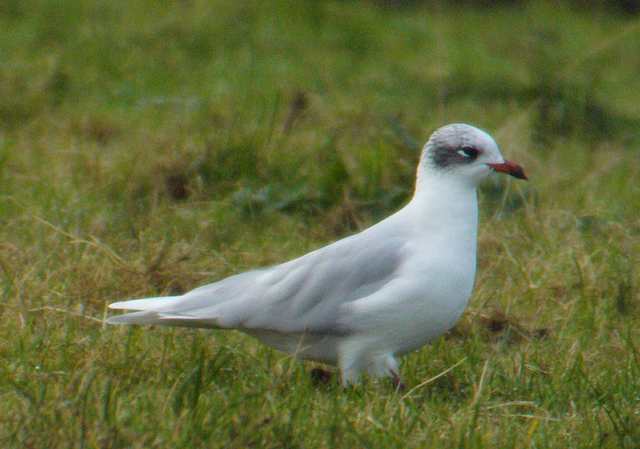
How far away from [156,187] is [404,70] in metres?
3.63

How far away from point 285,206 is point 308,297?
2.10 meters

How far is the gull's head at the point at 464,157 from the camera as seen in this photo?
4.33 m

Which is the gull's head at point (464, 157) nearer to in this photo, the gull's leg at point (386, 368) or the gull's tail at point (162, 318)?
the gull's leg at point (386, 368)

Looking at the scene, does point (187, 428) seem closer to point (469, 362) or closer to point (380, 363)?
point (380, 363)

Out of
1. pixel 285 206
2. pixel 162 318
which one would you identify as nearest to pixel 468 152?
pixel 162 318

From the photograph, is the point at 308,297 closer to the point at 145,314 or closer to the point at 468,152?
the point at 145,314

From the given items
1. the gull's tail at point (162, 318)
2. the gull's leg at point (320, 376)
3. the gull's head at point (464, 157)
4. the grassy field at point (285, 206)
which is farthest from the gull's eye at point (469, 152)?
the gull's tail at point (162, 318)

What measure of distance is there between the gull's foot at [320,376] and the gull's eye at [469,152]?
31.4 inches

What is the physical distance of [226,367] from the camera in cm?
424

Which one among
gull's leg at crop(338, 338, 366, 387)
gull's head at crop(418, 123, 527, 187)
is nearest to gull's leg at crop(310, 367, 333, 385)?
gull's leg at crop(338, 338, 366, 387)

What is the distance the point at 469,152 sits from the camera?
4344mm

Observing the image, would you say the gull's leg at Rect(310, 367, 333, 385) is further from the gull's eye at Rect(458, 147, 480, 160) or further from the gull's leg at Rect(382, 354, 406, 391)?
the gull's eye at Rect(458, 147, 480, 160)

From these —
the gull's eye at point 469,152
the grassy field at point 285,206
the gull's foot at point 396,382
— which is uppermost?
the gull's eye at point 469,152

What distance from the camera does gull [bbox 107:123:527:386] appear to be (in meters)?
4.04
